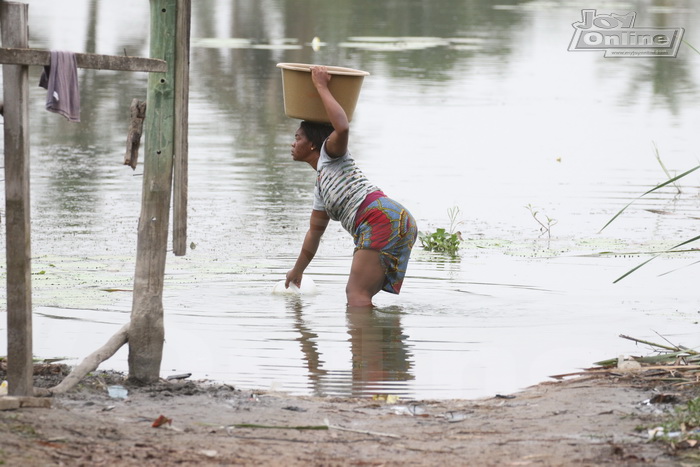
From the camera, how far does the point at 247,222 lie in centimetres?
976

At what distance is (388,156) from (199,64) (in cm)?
815

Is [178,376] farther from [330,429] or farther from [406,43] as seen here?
[406,43]

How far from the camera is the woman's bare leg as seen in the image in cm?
703

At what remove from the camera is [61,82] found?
477 centimetres

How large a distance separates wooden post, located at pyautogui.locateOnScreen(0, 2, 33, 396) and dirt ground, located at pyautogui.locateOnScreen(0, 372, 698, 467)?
237mm

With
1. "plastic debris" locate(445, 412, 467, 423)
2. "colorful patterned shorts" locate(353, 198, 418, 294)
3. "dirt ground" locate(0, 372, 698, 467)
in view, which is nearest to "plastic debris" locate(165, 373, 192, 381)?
"dirt ground" locate(0, 372, 698, 467)

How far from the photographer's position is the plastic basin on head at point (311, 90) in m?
6.42

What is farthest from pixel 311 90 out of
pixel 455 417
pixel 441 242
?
pixel 441 242

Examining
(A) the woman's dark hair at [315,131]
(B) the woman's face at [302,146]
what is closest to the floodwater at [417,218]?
(B) the woman's face at [302,146]

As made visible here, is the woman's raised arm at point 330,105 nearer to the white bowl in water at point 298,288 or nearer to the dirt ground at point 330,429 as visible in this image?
the white bowl in water at point 298,288

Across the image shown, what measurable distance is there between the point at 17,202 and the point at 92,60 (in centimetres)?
68

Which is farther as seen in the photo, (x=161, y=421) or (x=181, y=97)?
(x=181, y=97)

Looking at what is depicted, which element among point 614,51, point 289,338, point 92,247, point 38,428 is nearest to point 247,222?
point 92,247

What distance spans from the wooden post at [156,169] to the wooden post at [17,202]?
24.6 inches
